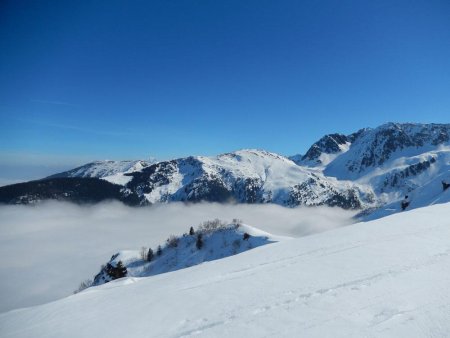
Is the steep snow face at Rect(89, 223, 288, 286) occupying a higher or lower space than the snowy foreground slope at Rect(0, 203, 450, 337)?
lower

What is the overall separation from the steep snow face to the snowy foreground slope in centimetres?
8681

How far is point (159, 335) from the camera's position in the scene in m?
9.26

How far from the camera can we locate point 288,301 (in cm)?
1032

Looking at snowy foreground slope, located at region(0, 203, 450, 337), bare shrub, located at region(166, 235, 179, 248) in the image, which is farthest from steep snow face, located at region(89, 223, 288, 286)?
snowy foreground slope, located at region(0, 203, 450, 337)

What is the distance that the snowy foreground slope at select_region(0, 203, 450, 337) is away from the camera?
868cm

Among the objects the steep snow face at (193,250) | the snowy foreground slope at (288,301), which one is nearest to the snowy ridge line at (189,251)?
the steep snow face at (193,250)

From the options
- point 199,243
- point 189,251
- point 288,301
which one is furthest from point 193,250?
point 288,301

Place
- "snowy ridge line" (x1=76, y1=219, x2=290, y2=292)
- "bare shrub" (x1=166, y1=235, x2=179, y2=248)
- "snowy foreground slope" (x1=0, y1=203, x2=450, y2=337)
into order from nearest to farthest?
"snowy foreground slope" (x1=0, y1=203, x2=450, y2=337) < "snowy ridge line" (x1=76, y1=219, x2=290, y2=292) < "bare shrub" (x1=166, y1=235, x2=179, y2=248)

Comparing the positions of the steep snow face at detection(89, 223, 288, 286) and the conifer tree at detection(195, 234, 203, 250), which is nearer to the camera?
the steep snow face at detection(89, 223, 288, 286)

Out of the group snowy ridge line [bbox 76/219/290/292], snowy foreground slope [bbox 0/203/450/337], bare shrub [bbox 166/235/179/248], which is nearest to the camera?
snowy foreground slope [bbox 0/203/450/337]

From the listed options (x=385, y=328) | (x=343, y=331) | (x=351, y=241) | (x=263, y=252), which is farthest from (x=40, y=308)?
(x=351, y=241)

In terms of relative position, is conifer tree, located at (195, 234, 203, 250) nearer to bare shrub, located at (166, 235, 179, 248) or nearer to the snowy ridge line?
the snowy ridge line

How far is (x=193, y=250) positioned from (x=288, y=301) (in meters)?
116

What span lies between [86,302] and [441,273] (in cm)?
1500
